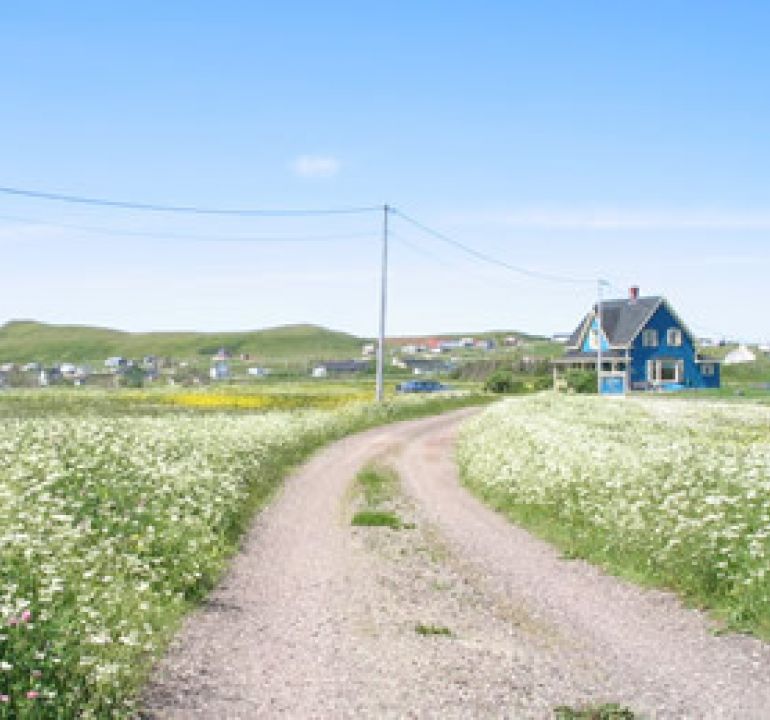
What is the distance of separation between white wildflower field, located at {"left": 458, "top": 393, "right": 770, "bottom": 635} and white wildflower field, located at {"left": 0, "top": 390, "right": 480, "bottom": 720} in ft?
21.8

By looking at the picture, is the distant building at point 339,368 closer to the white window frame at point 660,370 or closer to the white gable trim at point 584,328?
the white gable trim at point 584,328

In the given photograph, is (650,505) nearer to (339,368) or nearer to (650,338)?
(650,338)

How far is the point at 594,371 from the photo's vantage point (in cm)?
8950

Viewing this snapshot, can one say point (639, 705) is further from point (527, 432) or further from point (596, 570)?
point (527, 432)

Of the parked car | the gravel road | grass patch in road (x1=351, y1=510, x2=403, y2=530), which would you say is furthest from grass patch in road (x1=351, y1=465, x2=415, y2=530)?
the parked car

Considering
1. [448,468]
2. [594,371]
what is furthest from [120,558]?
[594,371]

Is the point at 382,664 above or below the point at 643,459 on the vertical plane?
below

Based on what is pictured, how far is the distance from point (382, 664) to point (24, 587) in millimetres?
4074

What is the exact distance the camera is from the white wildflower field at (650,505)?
13.5 metres

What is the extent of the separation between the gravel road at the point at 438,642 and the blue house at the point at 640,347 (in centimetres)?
7147

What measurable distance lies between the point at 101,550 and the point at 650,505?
9360 mm

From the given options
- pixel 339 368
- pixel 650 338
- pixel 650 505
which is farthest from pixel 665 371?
pixel 339 368

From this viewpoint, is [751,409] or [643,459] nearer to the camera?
[643,459]

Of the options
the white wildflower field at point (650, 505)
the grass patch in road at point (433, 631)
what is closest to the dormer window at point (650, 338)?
the white wildflower field at point (650, 505)
